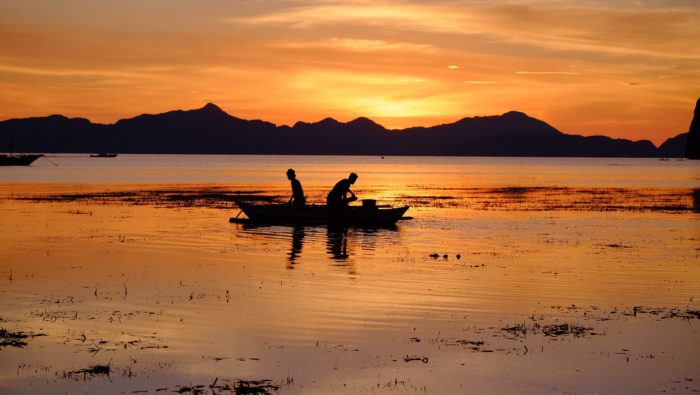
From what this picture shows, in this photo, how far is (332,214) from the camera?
42.3 metres

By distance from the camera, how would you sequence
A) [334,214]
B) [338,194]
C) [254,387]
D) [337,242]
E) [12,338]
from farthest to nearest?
[334,214] < [338,194] < [337,242] < [12,338] < [254,387]

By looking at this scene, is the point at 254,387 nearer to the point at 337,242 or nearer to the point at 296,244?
the point at 296,244

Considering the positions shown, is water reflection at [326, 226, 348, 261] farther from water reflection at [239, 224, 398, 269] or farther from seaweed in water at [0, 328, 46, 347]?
seaweed in water at [0, 328, 46, 347]

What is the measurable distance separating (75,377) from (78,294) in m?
8.27

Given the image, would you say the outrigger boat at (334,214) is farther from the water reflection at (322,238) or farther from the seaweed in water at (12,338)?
the seaweed in water at (12,338)

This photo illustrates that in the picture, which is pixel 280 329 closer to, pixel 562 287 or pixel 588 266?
pixel 562 287

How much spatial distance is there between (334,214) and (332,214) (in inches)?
4.7

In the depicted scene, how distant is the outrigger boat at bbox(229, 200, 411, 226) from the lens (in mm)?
42281

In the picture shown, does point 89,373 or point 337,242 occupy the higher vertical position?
point 337,242

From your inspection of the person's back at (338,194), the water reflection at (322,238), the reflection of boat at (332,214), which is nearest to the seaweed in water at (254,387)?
the water reflection at (322,238)

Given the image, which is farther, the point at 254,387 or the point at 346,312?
the point at 346,312

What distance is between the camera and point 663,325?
1805 cm

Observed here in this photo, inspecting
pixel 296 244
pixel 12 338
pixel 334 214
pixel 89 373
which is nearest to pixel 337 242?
pixel 296 244

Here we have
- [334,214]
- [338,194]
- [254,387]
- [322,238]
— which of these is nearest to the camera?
[254,387]
